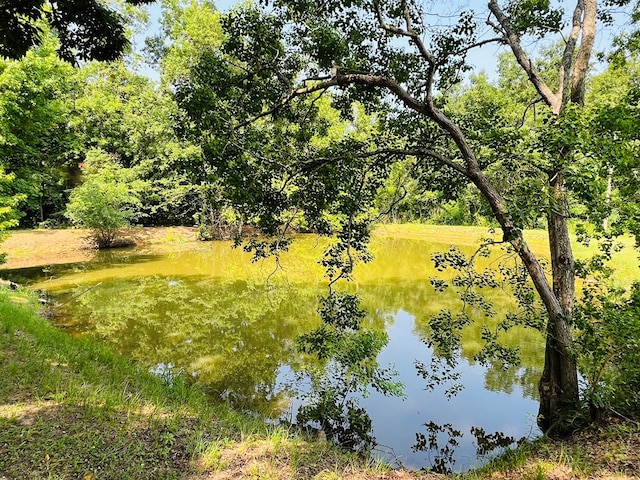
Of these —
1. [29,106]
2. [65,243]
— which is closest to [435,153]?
[29,106]

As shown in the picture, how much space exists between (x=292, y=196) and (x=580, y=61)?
12.5 ft

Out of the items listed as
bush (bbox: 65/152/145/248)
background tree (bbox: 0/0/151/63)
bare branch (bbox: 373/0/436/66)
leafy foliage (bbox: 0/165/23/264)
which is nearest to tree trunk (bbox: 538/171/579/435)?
bare branch (bbox: 373/0/436/66)

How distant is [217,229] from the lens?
21.9m

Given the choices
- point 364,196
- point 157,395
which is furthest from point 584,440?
point 157,395

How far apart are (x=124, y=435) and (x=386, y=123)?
4955 millimetres

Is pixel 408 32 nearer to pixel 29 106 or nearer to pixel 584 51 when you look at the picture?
pixel 584 51

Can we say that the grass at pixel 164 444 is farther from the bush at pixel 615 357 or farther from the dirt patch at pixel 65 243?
the dirt patch at pixel 65 243

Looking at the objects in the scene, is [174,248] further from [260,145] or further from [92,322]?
[260,145]

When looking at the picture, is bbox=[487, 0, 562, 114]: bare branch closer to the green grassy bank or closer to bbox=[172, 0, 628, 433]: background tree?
bbox=[172, 0, 628, 433]: background tree

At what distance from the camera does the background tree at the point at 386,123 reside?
4.12 m

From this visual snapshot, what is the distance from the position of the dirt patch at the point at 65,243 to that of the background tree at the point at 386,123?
13208 mm

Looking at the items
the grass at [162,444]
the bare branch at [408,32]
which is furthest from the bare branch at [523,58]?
the grass at [162,444]

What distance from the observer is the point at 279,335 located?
7.96 meters

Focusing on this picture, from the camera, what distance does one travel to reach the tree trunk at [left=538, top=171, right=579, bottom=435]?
4219 millimetres
